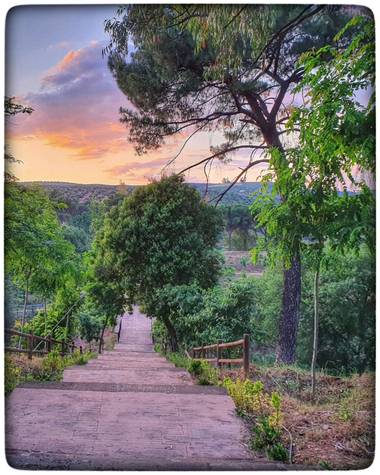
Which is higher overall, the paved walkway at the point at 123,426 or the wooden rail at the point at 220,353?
the wooden rail at the point at 220,353

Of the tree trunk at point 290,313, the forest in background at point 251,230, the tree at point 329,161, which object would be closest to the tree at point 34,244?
the forest in background at point 251,230

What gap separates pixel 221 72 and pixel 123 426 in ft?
8.61

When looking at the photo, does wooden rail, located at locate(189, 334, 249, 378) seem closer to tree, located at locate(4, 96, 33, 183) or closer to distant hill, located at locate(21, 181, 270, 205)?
distant hill, located at locate(21, 181, 270, 205)

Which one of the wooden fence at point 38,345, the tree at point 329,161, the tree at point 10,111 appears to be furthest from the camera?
the wooden fence at point 38,345

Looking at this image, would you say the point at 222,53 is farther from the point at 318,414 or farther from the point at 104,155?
the point at 318,414

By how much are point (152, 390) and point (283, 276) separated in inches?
50.9

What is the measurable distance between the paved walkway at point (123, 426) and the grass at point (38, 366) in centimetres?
7

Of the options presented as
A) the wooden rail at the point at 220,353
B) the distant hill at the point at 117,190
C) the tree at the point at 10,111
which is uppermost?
the tree at the point at 10,111

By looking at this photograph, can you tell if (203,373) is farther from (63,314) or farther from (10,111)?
(10,111)

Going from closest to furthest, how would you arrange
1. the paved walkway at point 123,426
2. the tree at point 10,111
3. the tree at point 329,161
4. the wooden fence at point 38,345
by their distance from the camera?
1. the paved walkway at point 123,426
2. the tree at point 329,161
3. the tree at point 10,111
4. the wooden fence at point 38,345

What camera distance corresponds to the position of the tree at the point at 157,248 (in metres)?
4.09

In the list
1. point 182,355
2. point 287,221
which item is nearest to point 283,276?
point 287,221

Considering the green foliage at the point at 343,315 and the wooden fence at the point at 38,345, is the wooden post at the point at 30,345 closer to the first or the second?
the wooden fence at the point at 38,345

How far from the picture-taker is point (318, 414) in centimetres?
385
